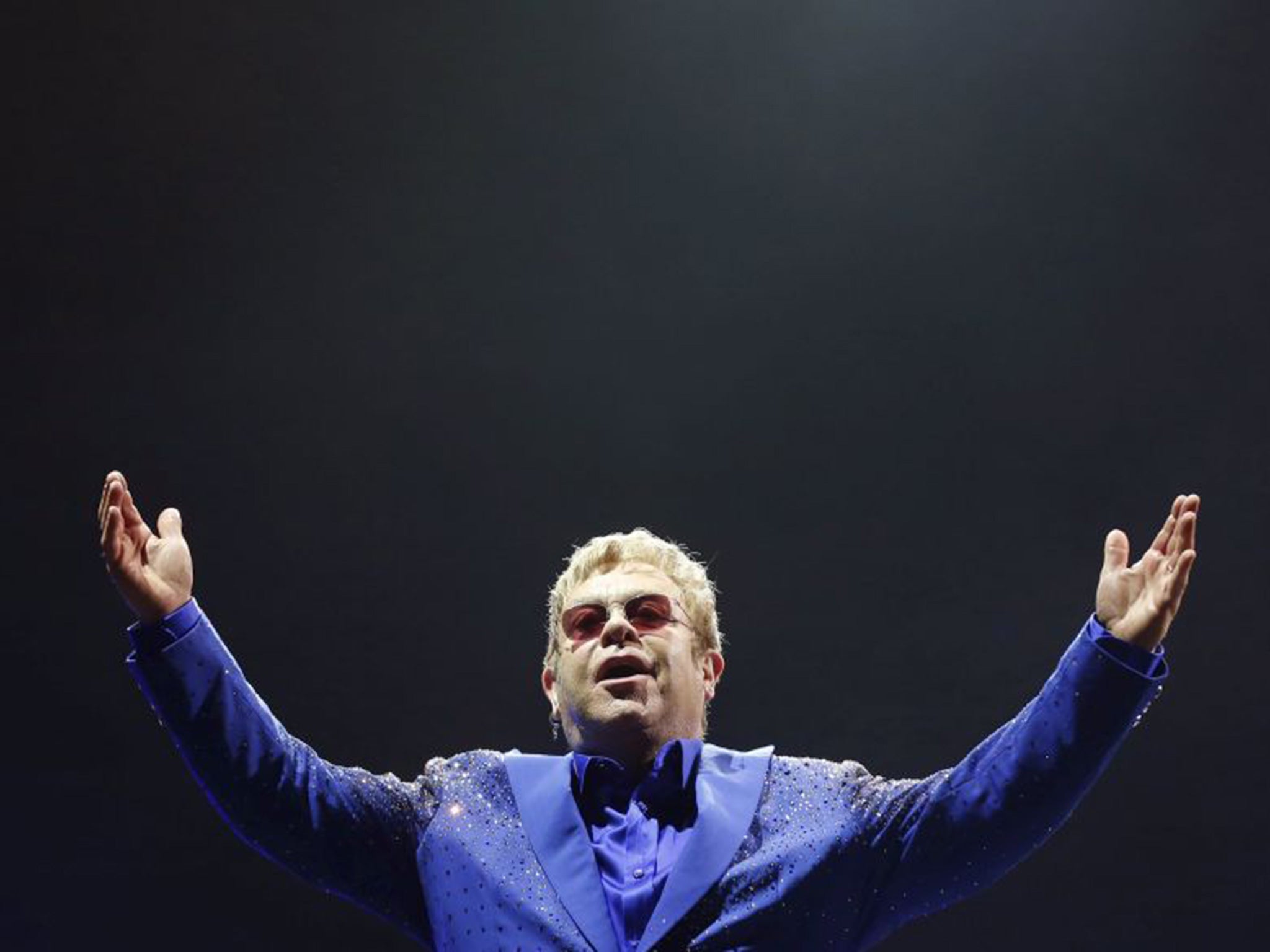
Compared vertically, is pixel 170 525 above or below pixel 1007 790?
above

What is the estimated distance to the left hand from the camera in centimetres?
192

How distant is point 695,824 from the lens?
2088 mm

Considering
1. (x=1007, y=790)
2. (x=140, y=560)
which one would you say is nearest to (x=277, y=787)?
(x=140, y=560)

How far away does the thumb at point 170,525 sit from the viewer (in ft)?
6.78

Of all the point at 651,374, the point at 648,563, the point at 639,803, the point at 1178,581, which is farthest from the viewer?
the point at 651,374

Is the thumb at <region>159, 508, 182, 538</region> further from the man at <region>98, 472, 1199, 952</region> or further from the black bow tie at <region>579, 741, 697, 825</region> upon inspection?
the black bow tie at <region>579, 741, 697, 825</region>

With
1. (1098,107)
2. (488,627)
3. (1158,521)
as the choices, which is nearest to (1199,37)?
(1098,107)

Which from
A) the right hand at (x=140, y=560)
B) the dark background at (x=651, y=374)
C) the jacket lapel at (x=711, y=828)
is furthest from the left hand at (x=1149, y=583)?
the dark background at (x=651, y=374)

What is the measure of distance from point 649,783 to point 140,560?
0.70 meters

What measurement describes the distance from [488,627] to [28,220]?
126cm

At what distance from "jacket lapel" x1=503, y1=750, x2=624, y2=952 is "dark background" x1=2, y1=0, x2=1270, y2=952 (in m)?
1.15

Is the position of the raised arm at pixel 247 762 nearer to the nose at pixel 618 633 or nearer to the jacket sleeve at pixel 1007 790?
the nose at pixel 618 633

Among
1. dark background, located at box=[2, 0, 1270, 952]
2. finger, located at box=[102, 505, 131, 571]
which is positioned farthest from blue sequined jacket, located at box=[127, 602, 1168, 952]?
dark background, located at box=[2, 0, 1270, 952]

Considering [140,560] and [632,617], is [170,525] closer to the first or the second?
[140,560]
